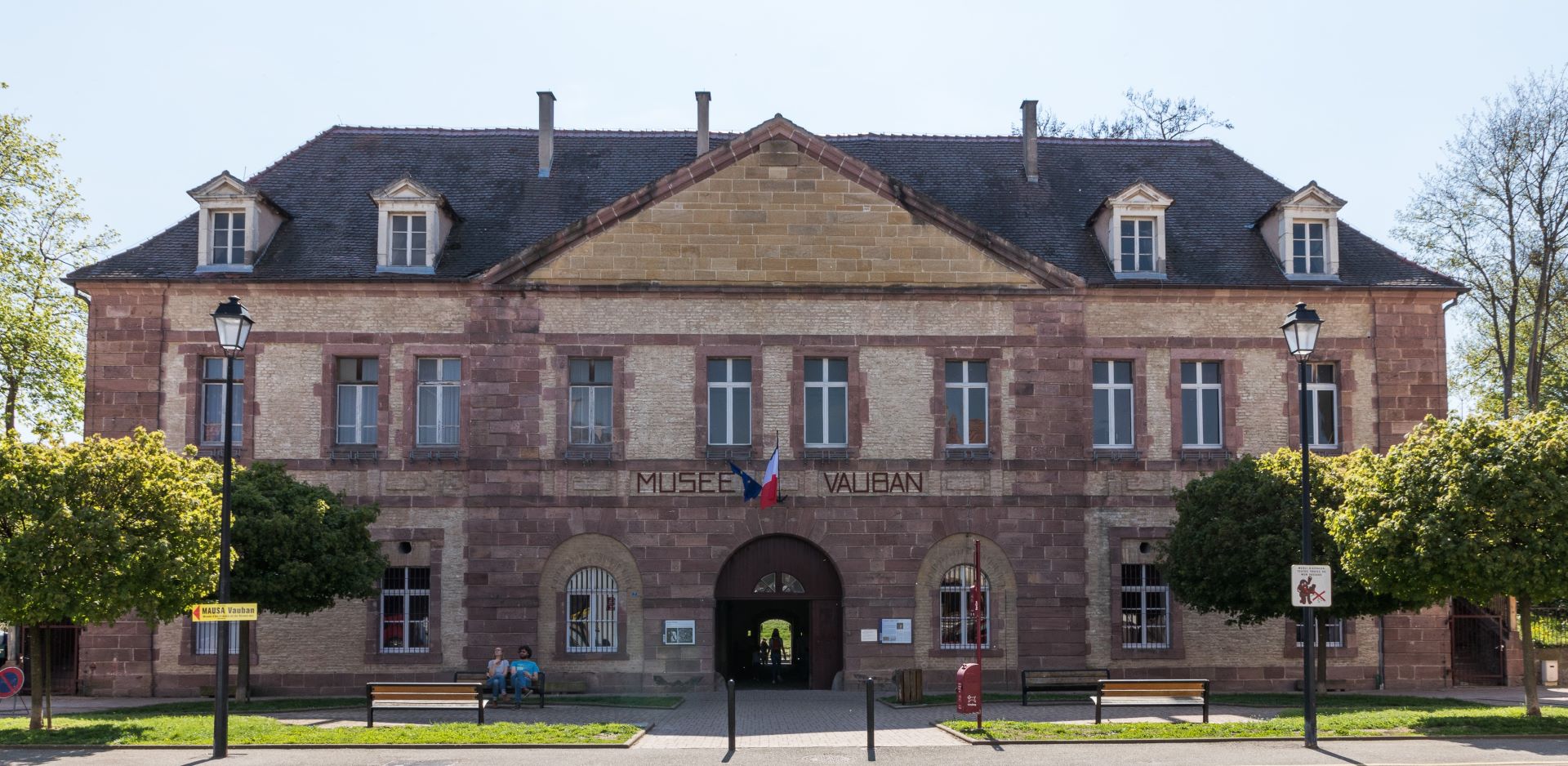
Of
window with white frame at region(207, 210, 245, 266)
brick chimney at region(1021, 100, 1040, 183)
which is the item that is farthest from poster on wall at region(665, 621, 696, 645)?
brick chimney at region(1021, 100, 1040, 183)

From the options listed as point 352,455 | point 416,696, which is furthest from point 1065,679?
point 352,455

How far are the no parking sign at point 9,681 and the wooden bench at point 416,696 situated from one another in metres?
4.80

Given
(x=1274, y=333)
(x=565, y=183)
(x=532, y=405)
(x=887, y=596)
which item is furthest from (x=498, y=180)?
(x=1274, y=333)

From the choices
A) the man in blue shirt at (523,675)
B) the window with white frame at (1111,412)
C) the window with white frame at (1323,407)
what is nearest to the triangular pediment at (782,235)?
the window with white frame at (1111,412)

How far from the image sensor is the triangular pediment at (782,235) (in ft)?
98.6

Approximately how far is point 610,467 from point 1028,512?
8497 mm

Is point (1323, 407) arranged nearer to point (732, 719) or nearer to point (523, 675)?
point (732, 719)

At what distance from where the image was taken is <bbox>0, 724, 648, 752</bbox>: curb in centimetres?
2012

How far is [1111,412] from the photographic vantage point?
30844mm

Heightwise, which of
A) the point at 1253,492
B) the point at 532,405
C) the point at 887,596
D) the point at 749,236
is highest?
the point at 749,236

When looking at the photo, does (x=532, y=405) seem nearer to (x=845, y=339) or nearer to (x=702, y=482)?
(x=702, y=482)

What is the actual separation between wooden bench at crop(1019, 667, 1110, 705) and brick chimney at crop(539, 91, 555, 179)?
15.7 meters

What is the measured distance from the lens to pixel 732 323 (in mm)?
30094

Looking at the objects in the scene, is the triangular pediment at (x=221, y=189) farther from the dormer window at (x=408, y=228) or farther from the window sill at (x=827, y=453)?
the window sill at (x=827, y=453)
